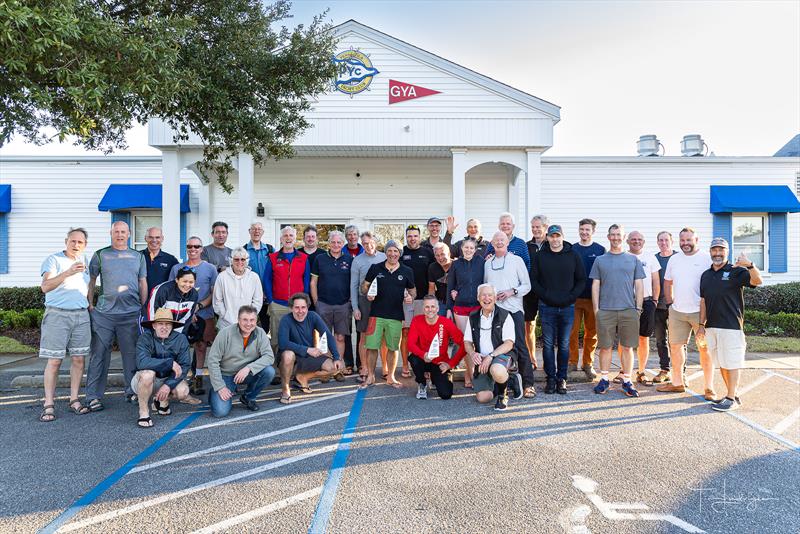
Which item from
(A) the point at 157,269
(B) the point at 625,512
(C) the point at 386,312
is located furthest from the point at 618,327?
(A) the point at 157,269

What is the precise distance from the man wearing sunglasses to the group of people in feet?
0.05

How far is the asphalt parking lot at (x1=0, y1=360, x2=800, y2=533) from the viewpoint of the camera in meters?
3.26

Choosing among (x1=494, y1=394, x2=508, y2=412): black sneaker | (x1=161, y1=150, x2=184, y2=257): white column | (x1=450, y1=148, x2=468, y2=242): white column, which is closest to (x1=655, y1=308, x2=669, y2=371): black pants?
(x1=494, y1=394, x2=508, y2=412): black sneaker

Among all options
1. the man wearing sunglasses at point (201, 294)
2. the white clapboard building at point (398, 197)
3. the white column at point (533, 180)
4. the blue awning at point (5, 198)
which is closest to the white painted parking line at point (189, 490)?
the man wearing sunglasses at point (201, 294)

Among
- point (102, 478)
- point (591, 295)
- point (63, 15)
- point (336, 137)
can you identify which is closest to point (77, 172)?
point (336, 137)

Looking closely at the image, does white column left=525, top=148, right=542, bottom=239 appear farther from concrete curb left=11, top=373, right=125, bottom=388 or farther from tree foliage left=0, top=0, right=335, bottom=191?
concrete curb left=11, top=373, right=125, bottom=388

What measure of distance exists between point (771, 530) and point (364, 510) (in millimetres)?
2571

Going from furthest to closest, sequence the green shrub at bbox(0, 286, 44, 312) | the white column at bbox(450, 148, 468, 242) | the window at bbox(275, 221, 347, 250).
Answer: the window at bbox(275, 221, 347, 250)
the green shrub at bbox(0, 286, 44, 312)
the white column at bbox(450, 148, 468, 242)

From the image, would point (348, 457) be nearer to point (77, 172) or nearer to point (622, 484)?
point (622, 484)

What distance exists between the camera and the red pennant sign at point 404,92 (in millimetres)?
11453

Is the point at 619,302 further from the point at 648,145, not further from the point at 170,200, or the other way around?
the point at 648,145

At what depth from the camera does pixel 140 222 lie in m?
13.4

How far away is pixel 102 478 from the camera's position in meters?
3.88

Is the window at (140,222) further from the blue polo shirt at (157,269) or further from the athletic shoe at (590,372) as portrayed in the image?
the athletic shoe at (590,372)
